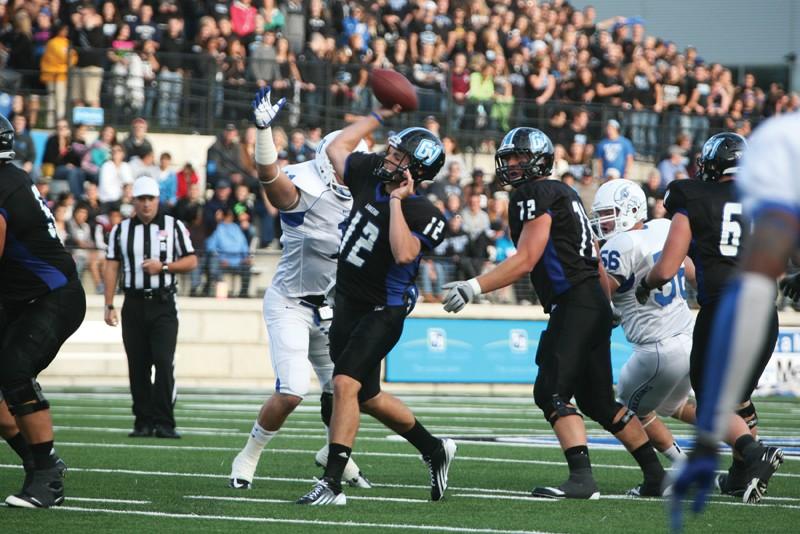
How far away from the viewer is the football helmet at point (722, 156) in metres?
6.93

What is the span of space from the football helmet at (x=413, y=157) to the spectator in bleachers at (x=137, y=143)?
10.8 m

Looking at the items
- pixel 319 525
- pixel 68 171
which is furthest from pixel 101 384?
pixel 319 525

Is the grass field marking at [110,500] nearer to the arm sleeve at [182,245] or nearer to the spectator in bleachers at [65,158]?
the arm sleeve at [182,245]

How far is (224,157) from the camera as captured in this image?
17.9 meters

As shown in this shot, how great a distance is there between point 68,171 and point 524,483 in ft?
35.0

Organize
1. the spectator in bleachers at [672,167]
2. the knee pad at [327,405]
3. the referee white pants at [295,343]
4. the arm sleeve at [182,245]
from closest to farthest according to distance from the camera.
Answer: the referee white pants at [295,343]
the knee pad at [327,405]
the arm sleeve at [182,245]
the spectator in bleachers at [672,167]

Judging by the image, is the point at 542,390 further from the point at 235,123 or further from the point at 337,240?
the point at 235,123

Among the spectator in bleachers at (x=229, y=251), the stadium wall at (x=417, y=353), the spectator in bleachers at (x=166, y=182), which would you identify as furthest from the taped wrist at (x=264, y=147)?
the spectator in bleachers at (x=166, y=182)

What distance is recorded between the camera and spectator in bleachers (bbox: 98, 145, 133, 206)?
16578 mm

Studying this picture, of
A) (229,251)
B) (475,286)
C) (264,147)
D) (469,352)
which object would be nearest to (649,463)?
(475,286)

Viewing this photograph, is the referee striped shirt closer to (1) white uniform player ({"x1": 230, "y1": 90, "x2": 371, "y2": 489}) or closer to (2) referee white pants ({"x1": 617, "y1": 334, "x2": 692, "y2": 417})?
(1) white uniform player ({"x1": 230, "y1": 90, "x2": 371, "y2": 489})

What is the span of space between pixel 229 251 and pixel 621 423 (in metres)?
10.0

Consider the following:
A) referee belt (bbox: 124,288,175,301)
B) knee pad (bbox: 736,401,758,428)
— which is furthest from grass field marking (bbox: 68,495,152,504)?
referee belt (bbox: 124,288,175,301)

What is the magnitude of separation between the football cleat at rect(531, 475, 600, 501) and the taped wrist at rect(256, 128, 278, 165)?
7.03ft
